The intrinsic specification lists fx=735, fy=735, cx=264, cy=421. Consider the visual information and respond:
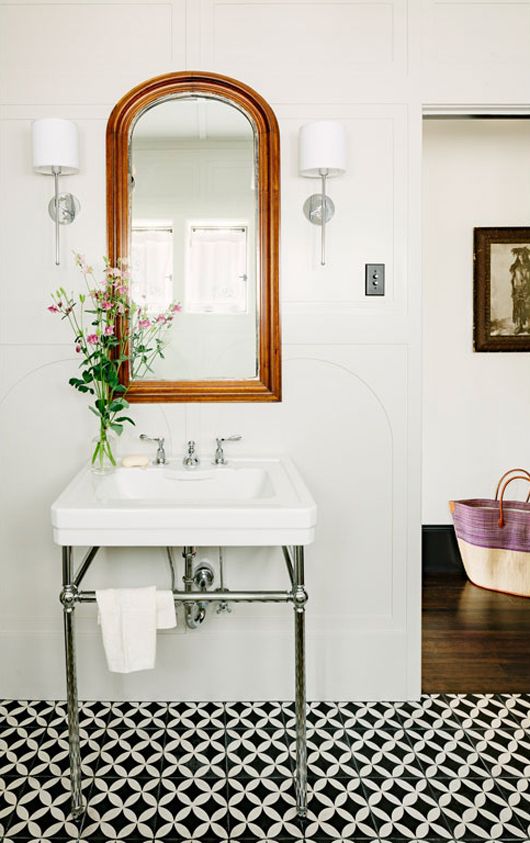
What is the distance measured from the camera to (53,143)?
2287 millimetres

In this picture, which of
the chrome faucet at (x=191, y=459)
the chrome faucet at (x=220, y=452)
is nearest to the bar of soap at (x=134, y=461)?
the chrome faucet at (x=191, y=459)

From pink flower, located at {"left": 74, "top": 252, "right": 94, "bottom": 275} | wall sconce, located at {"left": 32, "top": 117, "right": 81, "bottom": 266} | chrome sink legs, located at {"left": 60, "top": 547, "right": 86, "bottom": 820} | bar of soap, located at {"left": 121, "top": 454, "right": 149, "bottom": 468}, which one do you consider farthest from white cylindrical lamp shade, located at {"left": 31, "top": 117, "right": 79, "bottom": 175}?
chrome sink legs, located at {"left": 60, "top": 547, "right": 86, "bottom": 820}

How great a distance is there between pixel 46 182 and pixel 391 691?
2083 millimetres

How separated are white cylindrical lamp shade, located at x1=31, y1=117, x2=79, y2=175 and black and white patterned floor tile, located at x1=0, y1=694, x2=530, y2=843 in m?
1.79

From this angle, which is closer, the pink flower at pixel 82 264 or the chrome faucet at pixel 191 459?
the pink flower at pixel 82 264

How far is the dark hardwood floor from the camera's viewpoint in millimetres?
2646

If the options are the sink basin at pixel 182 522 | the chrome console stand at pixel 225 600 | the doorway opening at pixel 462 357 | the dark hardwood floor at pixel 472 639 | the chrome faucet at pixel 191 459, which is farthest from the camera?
the doorway opening at pixel 462 357

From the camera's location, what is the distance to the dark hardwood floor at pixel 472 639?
2.65m

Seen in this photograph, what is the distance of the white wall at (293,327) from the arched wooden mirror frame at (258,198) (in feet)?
0.15

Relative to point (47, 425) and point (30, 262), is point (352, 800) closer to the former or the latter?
point (47, 425)

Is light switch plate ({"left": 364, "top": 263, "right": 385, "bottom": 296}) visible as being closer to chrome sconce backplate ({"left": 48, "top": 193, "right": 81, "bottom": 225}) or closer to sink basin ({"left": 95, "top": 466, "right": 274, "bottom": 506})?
sink basin ({"left": 95, "top": 466, "right": 274, "bottom": 506})

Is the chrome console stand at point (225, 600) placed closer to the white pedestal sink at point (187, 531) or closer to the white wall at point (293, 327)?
the white pedestal sink at point (187, 531)

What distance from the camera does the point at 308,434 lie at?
99.4 inches

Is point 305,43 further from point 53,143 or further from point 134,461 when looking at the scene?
point 134,461
